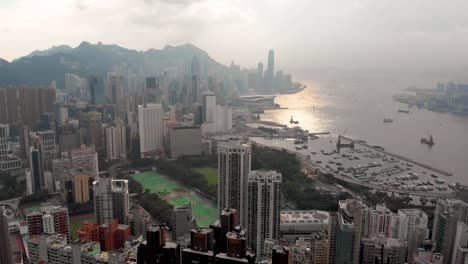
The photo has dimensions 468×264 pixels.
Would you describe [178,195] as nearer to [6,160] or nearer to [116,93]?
[6,160]

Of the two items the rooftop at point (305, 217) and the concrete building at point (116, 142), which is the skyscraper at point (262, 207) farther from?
the concrete building at point (116, 142)

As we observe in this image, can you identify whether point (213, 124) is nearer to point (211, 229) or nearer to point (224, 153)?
point (224, 153)

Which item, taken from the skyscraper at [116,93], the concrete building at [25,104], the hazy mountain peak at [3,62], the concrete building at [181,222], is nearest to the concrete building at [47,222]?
the concrete building at [181,222]

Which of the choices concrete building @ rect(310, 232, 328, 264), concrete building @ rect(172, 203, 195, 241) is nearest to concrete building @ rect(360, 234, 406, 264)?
concrete building @ rect(310, 232, 328, 264)

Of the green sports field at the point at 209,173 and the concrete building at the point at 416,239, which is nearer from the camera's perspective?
the concrete building at the point at 416,239

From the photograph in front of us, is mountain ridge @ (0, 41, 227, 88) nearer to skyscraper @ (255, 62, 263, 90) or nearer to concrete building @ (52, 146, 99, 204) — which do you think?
skyscraper @ (255, 62, 263, 90)

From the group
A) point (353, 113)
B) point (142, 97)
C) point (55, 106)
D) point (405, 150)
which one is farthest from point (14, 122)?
point (353, 113)
